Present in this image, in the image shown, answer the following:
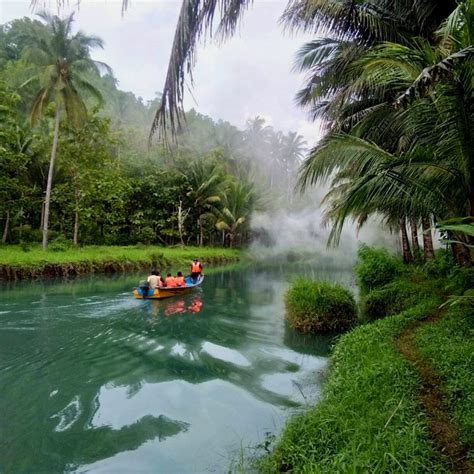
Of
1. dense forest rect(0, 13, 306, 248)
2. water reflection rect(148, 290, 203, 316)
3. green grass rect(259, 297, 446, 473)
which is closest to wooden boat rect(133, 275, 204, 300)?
water reflection rect(148, 290, 203, 316)

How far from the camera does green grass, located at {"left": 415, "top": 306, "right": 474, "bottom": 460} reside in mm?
3762

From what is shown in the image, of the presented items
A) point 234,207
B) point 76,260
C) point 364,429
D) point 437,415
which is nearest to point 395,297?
point 437,415

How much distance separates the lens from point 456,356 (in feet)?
16.0

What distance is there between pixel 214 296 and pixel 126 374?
8542 millimetres

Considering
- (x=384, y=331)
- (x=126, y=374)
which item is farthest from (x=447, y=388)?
(x=126, y=374)

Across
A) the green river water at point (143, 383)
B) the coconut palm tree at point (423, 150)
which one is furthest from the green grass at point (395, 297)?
the coconut palm tree at point (423, 150)

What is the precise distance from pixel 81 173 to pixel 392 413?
22.3 meters

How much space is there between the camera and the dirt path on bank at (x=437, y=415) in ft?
10.7

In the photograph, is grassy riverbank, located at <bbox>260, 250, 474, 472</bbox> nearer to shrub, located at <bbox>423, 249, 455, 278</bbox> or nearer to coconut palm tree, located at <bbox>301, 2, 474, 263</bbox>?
coconut palm tree, located at <bbox>301, 2, 474, 263</bbox>

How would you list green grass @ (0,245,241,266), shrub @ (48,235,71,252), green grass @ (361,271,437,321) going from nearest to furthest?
1. green grass @ (361,271,437,321)
2. green grass @ (0,245,241,266)
3. shrub @ (48,235,71,252)

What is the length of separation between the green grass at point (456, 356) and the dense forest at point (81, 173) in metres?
10.9

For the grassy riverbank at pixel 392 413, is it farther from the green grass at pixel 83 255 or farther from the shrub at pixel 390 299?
the green grass at pixel 83 255

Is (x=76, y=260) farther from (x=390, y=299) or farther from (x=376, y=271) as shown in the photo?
(x=390, y=299)

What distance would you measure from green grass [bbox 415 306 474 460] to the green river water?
1.81m
